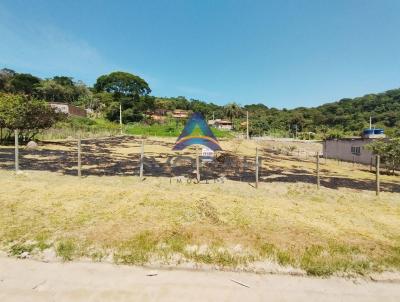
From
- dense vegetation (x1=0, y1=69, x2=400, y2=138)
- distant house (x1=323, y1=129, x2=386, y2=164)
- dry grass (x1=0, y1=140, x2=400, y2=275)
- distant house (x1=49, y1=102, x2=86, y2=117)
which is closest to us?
dry grass (x1=0, y1=140, x2=400, y2=275)

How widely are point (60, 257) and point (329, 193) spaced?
925 cm

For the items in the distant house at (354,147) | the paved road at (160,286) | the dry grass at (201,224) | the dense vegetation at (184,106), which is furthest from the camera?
the dense vegetation at (184,106)

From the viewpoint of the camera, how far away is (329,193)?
34.3 ft

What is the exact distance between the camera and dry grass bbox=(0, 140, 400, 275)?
4.97 m

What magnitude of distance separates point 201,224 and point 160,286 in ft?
8.24

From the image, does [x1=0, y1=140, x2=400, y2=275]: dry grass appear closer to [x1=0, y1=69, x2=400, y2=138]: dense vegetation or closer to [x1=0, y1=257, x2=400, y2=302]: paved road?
[x1=0, y1=257, x2=400, y2=302]: paved road

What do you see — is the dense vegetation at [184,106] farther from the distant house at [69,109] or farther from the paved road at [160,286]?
the paved road at [160,286]

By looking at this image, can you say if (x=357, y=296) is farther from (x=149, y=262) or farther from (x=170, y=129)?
(x=170, y=129)

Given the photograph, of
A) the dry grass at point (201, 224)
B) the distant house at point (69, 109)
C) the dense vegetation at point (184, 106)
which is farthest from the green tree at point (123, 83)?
the dry grass at point (201, 224)

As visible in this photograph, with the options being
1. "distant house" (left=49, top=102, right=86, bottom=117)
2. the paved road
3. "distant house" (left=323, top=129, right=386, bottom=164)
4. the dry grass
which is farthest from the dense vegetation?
the paved road

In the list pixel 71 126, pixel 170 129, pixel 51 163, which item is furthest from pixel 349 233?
pixel 170 129

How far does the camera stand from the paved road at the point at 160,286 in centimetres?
380

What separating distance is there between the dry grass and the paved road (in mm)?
352

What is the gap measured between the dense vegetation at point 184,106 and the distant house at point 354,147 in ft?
68.0
